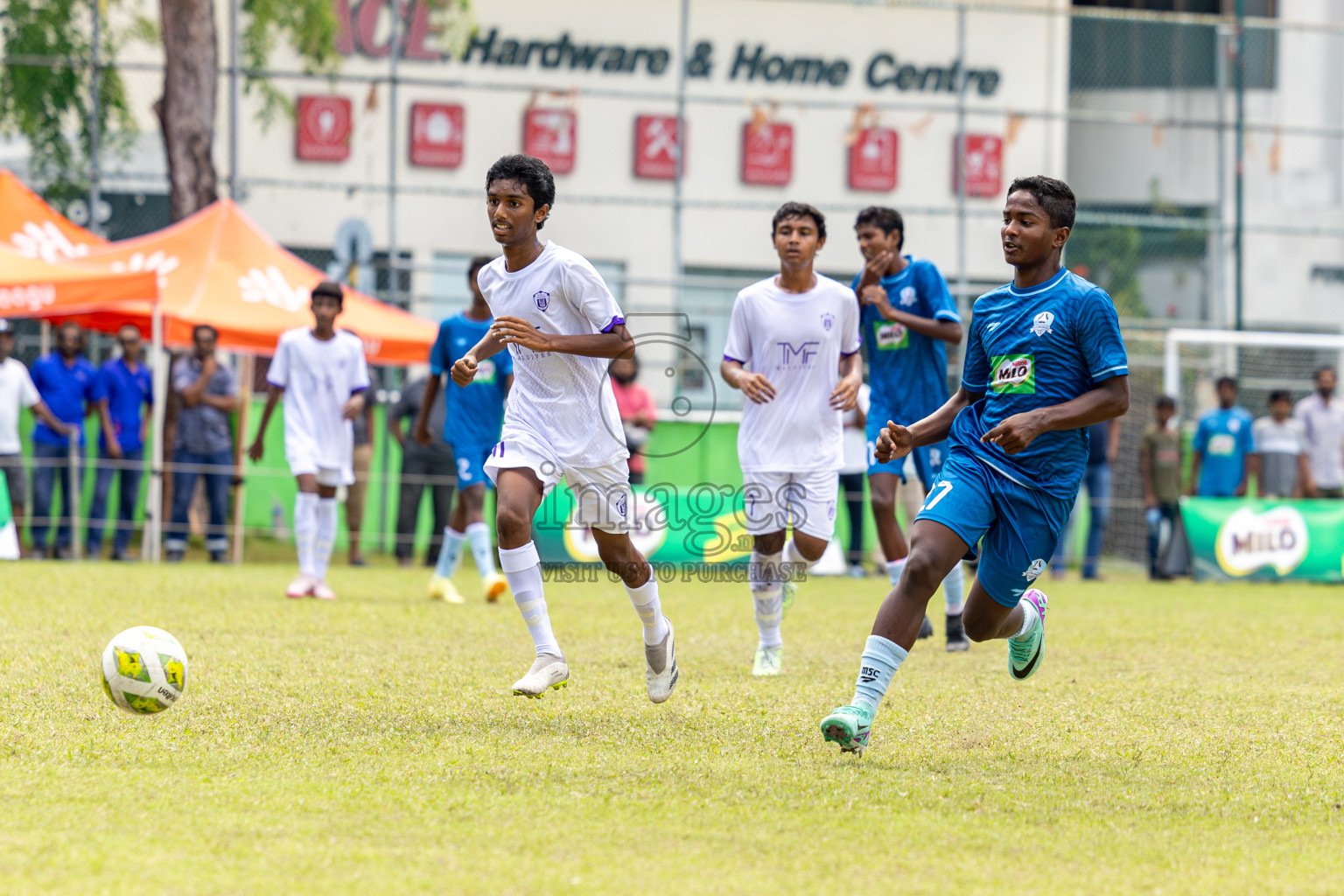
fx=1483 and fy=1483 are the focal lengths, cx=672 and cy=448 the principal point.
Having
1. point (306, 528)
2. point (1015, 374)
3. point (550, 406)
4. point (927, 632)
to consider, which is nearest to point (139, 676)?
point (550, 406)

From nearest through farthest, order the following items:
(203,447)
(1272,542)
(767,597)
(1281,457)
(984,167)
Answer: (767,597), (203,447), (1272,542), (1281,457), (984,167)

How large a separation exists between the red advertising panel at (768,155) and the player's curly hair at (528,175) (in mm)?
19995

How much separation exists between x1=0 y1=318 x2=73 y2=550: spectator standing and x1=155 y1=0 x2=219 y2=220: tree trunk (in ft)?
13.1

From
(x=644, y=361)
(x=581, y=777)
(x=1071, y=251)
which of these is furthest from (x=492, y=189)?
(x=1071, y=251)

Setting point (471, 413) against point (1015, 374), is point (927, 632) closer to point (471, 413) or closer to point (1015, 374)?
point (471, 413)

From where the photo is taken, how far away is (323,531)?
11281 millimetres

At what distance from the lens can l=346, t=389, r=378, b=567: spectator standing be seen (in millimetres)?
15820

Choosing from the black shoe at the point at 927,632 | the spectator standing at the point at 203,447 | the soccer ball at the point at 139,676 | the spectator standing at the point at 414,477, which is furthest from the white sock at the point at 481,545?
the soccer ball at the point at 139,676

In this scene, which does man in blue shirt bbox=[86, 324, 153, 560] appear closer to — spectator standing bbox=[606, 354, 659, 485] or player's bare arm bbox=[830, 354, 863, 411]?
spectator standing bbox=[606, 354, 659, 485]

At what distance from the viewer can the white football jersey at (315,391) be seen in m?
11.1

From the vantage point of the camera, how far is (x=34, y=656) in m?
7.21

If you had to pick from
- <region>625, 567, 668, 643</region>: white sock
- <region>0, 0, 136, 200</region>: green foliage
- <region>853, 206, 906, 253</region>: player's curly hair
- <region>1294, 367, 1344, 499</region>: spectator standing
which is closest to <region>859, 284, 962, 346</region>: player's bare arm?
<region>853, 206, 906, 253</region>: player's curly hair

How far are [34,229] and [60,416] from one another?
2323 millimetres

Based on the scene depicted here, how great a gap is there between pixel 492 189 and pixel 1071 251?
1897 cm
